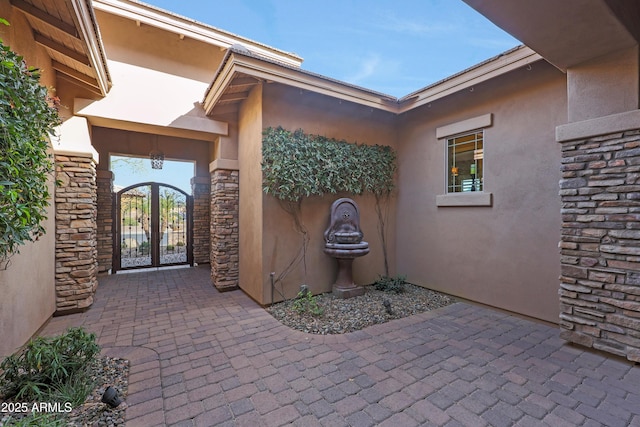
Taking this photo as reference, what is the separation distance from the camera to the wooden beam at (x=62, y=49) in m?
3.54

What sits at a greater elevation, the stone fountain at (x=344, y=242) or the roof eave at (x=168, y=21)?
the roof eave at (x=168, y=21)

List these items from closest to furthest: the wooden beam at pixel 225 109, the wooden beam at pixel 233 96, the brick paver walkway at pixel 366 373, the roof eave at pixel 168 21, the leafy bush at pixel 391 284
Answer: the brick paver walkway at pixel 366 373, the wooden beam at pixel 233 96, the roof eave at pixel 168 21, the leafy bush at pixel 391 284, the wooden beam at pixel 225 109

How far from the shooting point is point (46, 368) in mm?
2299

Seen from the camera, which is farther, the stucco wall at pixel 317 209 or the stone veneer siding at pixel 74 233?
the stucco wall at pixel 317 209

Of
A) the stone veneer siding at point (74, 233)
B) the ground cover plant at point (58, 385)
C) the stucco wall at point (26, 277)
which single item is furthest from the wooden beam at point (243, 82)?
the ground cover plant at point (58, 385)

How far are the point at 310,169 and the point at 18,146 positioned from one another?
3389 millimetres

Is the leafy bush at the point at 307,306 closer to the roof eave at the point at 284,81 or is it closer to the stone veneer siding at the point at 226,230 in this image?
the stone veneer siding at the point at 226,230

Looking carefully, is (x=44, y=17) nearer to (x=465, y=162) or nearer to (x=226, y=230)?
(x=226, y=230)

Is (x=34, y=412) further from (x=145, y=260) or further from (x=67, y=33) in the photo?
(x=145, y=260)

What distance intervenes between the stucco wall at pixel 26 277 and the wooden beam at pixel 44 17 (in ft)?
0.33

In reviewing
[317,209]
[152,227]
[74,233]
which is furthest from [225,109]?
[152,227]

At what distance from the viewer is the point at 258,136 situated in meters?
4.71

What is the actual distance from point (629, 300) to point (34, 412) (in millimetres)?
5206

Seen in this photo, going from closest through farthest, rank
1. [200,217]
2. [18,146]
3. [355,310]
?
[18,146], [355,310], [200,217]
